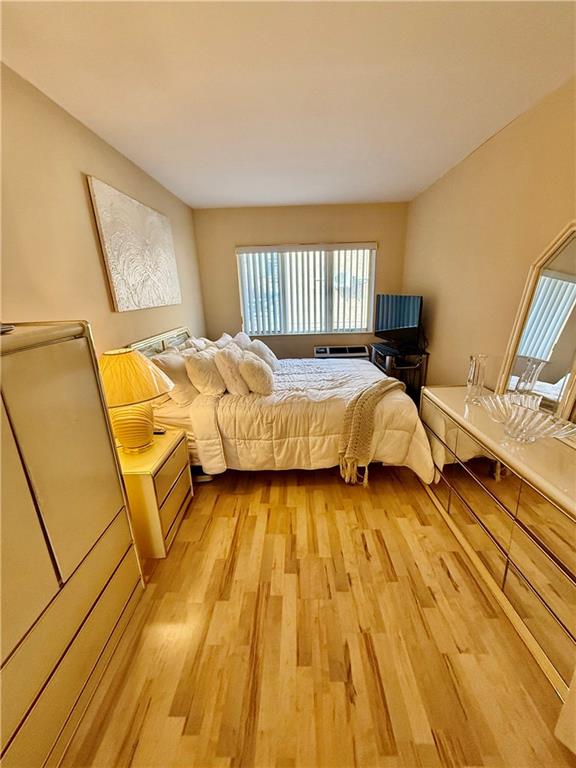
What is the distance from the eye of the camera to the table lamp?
1.54 m

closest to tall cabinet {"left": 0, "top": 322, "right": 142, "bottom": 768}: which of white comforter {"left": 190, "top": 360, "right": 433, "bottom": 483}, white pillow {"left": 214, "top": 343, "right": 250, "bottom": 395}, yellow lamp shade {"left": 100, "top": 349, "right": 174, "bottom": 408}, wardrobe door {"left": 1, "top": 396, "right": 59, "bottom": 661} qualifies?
wardrobe door {"left": 1, "top": 396, "right": 59, "bottom": 661}

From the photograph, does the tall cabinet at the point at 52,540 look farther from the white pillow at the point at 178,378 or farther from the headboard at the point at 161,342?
the headboard at the point at 161,342

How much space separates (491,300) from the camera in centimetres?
222

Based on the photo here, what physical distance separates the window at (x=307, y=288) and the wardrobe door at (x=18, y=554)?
147 inches

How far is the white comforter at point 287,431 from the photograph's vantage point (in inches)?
86.8

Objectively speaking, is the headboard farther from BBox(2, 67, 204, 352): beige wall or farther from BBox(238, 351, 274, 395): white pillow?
BBox(238, 351, 274, 395): white pillow

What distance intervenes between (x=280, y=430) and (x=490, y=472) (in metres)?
1.31

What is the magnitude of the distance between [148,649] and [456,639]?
133 centimetres

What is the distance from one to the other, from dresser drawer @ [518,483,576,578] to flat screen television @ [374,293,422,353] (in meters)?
2.30

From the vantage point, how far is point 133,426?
1688 mm

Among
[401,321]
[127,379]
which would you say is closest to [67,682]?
[127,379]

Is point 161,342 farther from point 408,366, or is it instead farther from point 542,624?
point 542,624

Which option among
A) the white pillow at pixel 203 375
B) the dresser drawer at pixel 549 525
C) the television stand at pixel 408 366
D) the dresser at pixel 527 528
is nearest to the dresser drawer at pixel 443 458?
the dresser at pixel 527 528

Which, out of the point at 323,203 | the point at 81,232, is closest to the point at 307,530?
the point at 81,232
